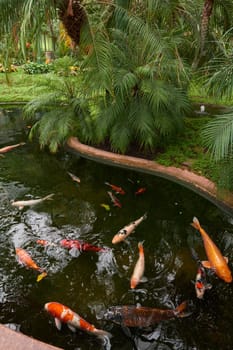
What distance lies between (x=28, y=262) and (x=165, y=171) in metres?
3.08

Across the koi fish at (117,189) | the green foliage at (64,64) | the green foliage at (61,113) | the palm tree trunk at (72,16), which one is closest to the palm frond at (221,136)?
the koi fish at (117,189)

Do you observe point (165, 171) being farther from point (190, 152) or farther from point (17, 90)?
point (17, 90)

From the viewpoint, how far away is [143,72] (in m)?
5.51

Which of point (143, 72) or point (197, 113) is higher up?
point (143, 72)

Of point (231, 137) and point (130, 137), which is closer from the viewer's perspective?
point (231, 137)

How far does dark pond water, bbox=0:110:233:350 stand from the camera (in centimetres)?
294

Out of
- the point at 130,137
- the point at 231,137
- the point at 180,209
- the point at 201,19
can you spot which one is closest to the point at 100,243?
the point at 180,209

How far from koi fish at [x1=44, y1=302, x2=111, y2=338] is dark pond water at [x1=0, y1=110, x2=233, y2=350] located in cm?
8

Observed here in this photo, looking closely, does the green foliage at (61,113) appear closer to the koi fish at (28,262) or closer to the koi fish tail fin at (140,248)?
→ the koi fish at (28,262)

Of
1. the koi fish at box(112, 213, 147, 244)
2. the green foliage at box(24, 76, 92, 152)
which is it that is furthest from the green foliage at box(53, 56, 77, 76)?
the koi fish at box(112, 213, 147, 244)

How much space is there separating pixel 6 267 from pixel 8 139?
15.0 feet

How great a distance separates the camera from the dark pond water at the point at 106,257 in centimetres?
294

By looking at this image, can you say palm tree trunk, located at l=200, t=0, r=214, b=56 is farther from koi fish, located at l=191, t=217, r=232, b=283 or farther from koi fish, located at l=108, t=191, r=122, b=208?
koi fish, located at l=191, t=217, r=232, b=283

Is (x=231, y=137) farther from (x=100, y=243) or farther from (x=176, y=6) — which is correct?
(x=176, y=6)
